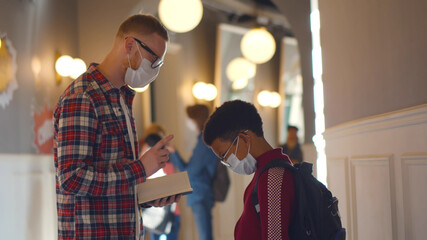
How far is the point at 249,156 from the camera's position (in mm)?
2201

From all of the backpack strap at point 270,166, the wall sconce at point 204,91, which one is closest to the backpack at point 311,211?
the backpack strap at point 270,166

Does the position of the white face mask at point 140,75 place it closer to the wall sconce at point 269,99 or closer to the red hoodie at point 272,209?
the red hoodie at point 272,209

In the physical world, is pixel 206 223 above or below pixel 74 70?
below

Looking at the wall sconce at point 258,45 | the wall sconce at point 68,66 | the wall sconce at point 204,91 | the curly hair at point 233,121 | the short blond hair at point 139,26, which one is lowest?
the curly hair at point 233,121

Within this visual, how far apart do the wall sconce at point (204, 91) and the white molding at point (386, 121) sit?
4916 millimetres

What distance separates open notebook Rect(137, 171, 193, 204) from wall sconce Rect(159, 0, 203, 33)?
3.11 meters

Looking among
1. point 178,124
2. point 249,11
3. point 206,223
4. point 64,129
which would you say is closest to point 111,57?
point 64,129

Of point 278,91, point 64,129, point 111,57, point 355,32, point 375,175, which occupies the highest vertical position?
point 278,91

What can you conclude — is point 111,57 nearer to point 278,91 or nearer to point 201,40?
point 201,40

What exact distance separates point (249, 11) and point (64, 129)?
821 cm

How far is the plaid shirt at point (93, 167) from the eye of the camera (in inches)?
76.0

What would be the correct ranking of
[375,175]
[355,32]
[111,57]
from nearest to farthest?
[111,57], [375,175], [355,32]

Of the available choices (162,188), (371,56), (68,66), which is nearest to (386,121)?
(371,56)

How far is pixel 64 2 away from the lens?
17.6ft
